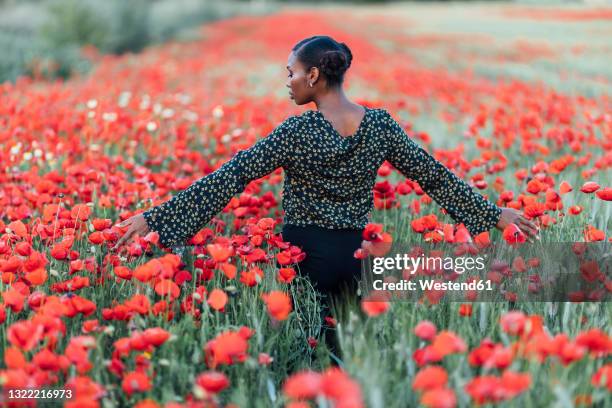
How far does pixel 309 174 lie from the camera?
275 cm

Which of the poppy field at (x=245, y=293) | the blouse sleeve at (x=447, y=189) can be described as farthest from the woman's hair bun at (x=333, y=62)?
the poppy field at (x=245, y=293)

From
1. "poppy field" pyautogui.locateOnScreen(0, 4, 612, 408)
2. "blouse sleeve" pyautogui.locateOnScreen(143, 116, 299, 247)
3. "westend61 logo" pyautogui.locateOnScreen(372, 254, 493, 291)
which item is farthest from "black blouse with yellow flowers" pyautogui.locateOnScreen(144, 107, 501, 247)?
"westend61 logo" pyautogui.locateOnScreen(372, 254, 493, 291)

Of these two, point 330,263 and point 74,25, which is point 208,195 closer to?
point 330,263

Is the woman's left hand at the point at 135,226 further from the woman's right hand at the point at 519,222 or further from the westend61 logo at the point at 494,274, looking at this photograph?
the woman's right hand at the point at 519,222

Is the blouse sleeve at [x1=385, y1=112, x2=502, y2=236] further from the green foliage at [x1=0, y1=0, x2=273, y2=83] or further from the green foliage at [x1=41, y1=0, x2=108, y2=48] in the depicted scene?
the green foliage at [x1=41, y1=0, x2=108, y2=48]

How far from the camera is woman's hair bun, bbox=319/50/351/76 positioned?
2588mm

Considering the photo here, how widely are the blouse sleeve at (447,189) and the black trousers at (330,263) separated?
A: 37 cm

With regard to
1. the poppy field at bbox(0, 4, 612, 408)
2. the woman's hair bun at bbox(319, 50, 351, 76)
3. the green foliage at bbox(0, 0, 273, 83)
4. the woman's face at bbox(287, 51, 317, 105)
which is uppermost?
the green foliage at bbox(0, 0, 273, 83)

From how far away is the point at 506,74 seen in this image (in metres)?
9.44

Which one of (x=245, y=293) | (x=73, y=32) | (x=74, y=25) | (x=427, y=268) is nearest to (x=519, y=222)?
(x=427, y=268)

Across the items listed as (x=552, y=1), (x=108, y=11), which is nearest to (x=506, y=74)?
(x=552, y=1)

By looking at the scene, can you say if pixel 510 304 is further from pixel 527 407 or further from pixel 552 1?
pixel 552 1

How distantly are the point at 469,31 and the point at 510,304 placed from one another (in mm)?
15208

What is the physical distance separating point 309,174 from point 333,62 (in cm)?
43
